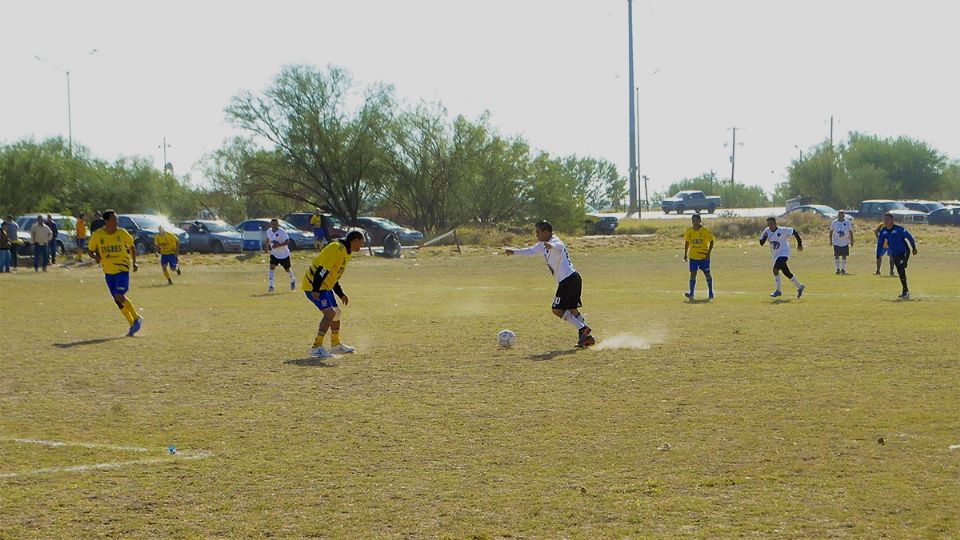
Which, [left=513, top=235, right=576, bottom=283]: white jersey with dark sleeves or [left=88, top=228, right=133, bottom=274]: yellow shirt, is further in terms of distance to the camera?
[left=88, top=228, right=133, bottom=274]: yellow shirt

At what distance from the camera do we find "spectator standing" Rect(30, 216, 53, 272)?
3809cm

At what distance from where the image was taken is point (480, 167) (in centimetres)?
6147

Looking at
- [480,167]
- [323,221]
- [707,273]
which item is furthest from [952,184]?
[707,273]

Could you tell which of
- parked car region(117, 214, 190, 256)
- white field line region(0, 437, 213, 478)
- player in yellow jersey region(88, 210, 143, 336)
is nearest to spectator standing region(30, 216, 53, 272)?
parked car region(117, 214, 190, 256)

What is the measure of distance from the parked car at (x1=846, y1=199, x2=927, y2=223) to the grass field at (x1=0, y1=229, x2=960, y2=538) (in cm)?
4815

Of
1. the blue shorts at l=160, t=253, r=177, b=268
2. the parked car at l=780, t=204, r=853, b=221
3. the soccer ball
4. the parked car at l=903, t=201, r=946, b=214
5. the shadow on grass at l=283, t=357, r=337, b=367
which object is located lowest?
the shadow on grass at l=283, t=357, r=337, b=367

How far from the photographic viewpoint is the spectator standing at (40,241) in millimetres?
38088

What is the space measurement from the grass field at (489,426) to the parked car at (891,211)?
48.2 m

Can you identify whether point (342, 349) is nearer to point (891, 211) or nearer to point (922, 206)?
point (891, 211)

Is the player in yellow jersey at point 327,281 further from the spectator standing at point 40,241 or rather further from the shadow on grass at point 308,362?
the spectator standing at point 40,241

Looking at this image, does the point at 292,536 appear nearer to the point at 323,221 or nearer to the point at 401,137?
the point at 323,221

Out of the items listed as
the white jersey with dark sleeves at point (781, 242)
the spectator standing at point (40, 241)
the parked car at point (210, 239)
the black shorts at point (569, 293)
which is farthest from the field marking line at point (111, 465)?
the parked car at point (210, 239)

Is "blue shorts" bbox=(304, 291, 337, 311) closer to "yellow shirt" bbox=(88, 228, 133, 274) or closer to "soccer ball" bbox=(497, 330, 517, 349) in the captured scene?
"soccer ball" bbox=(497, 330, 517, 349)

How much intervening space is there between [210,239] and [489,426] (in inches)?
1557
